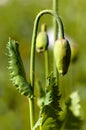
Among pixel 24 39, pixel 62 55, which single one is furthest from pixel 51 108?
pixel 24 39

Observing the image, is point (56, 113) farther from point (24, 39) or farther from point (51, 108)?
point (24, 39)

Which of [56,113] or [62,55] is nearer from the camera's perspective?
[62,55]

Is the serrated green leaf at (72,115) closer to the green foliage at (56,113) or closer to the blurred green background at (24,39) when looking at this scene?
the green foliage at (56,113)

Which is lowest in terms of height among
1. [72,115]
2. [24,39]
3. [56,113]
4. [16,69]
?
[24,39]

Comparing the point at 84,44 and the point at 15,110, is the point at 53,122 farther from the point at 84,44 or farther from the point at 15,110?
the point at 84,44

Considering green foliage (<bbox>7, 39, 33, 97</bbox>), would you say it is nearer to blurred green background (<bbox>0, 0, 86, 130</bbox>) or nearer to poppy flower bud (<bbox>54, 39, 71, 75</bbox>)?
poppy flower bud (<bbox>54, 39, 71, 75</bbox>)

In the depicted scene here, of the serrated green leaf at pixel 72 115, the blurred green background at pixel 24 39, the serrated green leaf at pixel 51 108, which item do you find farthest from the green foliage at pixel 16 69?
the blurred green background at pixel 24 39
